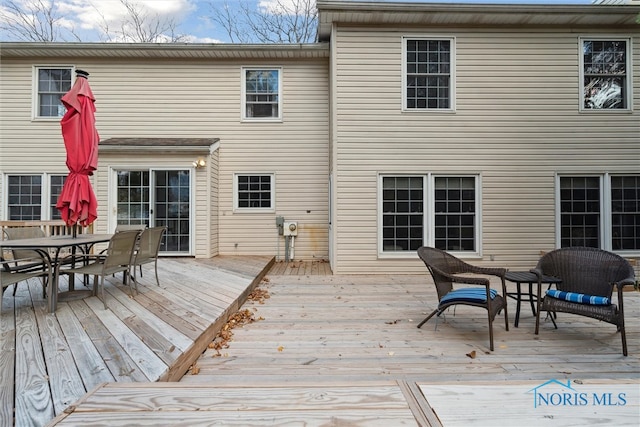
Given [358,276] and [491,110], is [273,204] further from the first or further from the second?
[491,110]

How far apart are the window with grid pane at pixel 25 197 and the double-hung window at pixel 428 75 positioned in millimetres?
9648

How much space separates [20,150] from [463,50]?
37.2 ft

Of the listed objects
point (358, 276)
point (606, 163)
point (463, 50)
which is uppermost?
point (463, 50)

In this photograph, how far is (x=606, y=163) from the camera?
725cm

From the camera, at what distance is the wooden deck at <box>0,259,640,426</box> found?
1778 mm

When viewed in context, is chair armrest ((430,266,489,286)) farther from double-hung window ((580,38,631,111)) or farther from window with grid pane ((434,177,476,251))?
double-hung window ((580,38,631,111))

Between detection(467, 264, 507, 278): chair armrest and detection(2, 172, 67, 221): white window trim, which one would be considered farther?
detection(2, 172, 67, 221): white window trim

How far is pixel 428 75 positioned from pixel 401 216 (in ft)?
10.6

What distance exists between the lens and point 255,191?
Result: 8.82 m

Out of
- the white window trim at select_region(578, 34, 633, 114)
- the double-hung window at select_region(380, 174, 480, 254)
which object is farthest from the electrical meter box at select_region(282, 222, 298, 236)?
the white window trim at select_region(578, 34, 633, 114)

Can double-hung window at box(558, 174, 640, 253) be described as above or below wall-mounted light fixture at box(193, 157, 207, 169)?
below

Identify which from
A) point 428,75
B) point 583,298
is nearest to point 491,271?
point 583,298

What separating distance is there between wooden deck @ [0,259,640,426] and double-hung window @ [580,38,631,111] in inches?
182

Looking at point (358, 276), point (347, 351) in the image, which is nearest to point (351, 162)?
point (358, 276)
